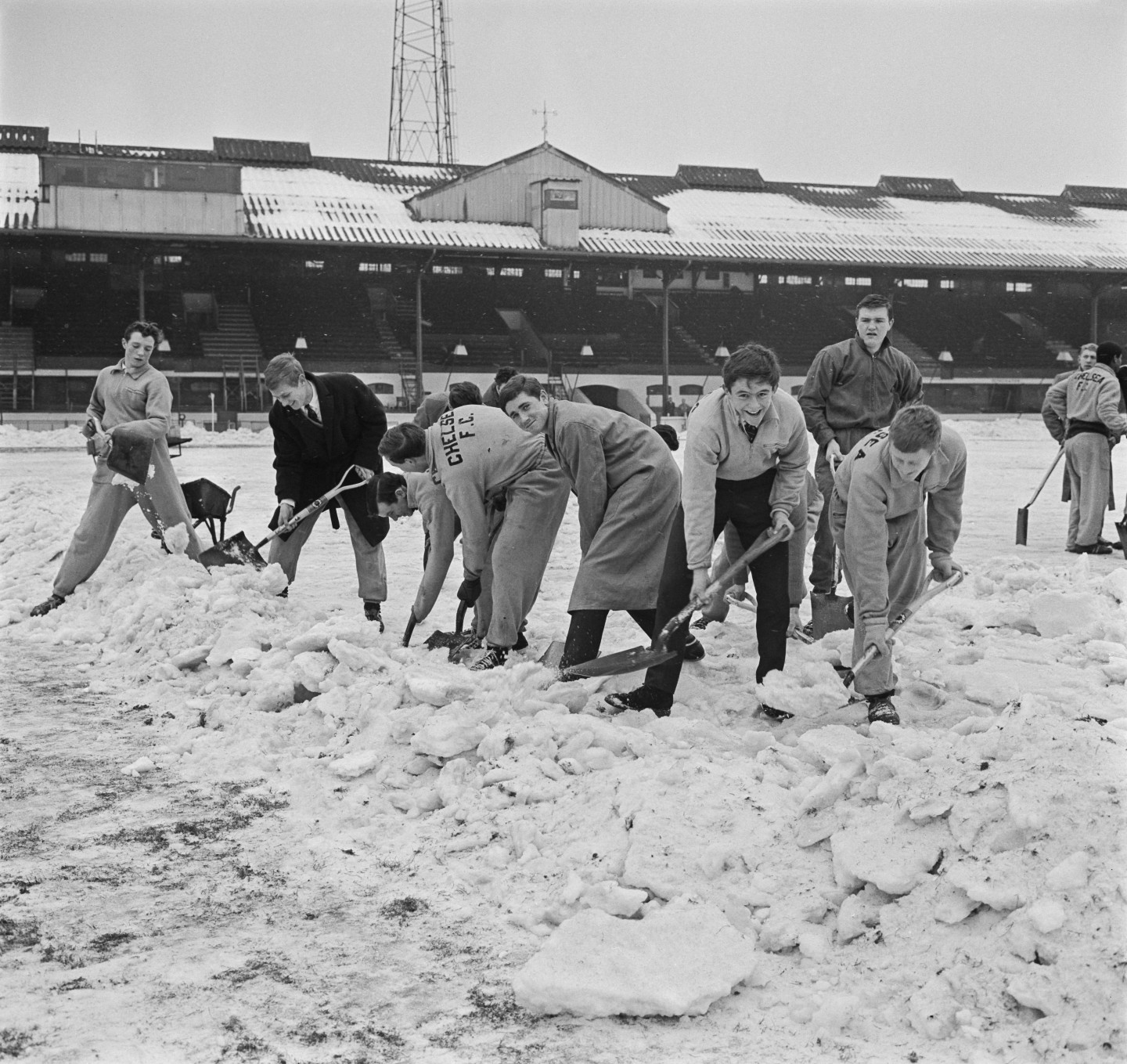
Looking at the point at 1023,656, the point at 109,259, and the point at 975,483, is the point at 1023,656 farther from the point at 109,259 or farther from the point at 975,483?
the point at 109,259

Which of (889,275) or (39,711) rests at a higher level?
(889,275)

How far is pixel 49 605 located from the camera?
6918 mm

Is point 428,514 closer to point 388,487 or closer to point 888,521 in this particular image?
point 388,487

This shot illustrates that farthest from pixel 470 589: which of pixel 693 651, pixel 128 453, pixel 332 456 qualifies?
pixel 128 453

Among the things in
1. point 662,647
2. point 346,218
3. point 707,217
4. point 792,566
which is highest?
point 707,217

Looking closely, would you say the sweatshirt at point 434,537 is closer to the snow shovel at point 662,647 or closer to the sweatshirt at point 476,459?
the sweatshirt at point 476,459

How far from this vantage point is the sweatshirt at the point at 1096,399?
848 cm

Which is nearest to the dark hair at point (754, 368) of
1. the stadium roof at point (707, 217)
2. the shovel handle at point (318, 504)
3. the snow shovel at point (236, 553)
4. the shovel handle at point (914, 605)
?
the shovel handle at point (914, 605)

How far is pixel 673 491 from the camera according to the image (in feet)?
16.1

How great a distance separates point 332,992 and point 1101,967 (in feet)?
5.29

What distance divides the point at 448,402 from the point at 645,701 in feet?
7.21

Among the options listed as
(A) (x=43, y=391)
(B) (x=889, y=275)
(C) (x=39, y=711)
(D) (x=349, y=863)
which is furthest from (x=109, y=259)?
(D) (x=349, y=863)

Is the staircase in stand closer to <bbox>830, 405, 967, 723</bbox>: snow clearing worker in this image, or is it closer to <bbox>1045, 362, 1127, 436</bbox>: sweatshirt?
<bbox>1045, 362, 1127, 436</bbox>: sweatshirt

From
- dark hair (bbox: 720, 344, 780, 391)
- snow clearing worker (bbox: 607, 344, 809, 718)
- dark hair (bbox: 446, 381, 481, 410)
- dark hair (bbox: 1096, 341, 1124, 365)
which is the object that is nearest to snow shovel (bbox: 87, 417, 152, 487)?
dark hair (bbox: 446, 381, 481, 410)
